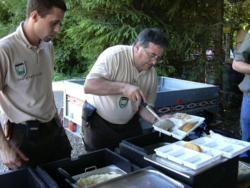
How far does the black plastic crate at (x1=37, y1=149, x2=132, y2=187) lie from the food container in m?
0.11

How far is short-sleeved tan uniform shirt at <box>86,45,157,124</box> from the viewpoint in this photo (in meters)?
2.23

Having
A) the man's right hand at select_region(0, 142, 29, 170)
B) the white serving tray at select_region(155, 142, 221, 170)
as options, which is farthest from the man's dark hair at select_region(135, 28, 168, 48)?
the man's right hand at select_region(0, 142, 29, 170)

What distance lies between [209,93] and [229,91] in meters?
1.76

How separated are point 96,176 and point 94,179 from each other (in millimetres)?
30

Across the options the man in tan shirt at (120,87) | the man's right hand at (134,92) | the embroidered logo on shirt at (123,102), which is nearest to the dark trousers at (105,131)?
the man in tan shirt at (120,87)

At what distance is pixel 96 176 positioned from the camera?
1.43 meters

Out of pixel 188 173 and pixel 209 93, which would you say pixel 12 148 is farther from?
pixel 209 93

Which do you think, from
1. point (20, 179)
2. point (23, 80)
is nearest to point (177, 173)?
point (20, 179)

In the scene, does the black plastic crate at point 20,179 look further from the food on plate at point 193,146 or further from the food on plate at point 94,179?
the food on plate at point 193,146

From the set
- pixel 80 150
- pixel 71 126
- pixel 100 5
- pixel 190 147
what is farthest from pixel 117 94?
pixel 100 5

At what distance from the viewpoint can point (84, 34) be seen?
530 cm

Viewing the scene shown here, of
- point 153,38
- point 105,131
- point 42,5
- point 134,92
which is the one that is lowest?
point 105,131

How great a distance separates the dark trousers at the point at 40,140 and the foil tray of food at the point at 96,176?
514 millimetres

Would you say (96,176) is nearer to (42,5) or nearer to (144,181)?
(144,181)
